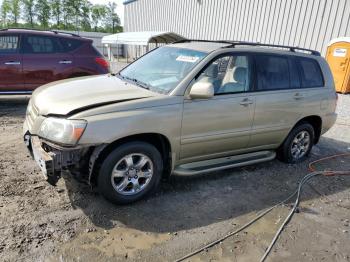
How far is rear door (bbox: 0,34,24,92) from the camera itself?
707 centimetres

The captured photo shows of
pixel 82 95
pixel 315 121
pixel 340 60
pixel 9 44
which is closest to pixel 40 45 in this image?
pixel 9 44

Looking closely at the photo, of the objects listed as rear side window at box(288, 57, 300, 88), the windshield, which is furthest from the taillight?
rear side window at box(288, 57, 300, 88)

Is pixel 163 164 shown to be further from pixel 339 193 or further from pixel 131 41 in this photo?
pixel 131 41

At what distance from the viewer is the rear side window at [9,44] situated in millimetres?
7082

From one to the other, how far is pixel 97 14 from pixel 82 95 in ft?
234

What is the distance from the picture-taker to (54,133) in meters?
3.14

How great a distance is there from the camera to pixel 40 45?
7395mm

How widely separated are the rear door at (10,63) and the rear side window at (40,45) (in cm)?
21

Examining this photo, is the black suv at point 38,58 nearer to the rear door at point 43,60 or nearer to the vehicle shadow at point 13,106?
the rear door at point 43,60

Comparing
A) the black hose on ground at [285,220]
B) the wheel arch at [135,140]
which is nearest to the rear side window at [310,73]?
the black hose on ground at [285,220]

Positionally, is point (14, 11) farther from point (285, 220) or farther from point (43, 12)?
point (285, 220)

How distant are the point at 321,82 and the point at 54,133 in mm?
4268

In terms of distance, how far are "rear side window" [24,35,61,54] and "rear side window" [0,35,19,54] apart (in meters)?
0.20

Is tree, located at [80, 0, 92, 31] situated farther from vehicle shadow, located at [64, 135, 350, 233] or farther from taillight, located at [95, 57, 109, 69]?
vehicle shadow, located at [64, 135, 350, 233]
